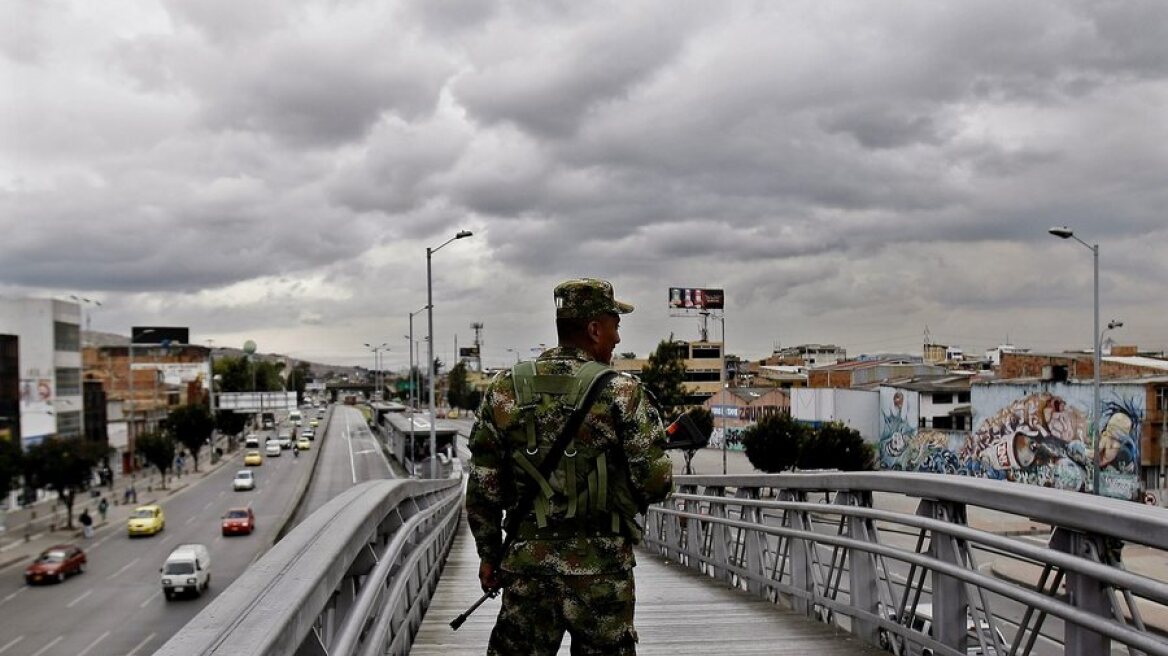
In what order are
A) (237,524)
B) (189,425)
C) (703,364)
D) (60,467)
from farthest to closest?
(703,364) → (189,425) → (60,467) → (237,524)

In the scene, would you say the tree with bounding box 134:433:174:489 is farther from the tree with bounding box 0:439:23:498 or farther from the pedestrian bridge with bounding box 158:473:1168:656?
the pedestrian bridge with bounding box 158:473:1168:656

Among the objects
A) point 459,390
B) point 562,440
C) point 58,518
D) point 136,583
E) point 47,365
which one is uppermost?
point 47,365

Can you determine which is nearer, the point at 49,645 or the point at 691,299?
the point at 49,645

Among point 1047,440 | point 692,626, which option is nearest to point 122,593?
point 692,626

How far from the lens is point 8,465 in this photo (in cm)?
4425

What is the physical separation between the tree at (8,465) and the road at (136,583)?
4434 millimetres

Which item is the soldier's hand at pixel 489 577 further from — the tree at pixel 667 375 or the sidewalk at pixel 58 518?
the tree at pixel 667 375

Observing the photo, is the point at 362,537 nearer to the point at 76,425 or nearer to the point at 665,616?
the point at 665,616

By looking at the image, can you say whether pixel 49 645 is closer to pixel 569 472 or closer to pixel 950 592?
pixel 950 592

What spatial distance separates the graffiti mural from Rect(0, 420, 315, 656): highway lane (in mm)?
30909

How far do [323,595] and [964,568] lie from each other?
3117mm

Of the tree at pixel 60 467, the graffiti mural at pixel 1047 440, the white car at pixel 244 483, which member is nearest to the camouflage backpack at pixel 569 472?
the graffiti mural at pixel 1047 440

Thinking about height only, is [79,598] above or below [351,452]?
above

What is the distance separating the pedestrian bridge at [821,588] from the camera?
3.01m
